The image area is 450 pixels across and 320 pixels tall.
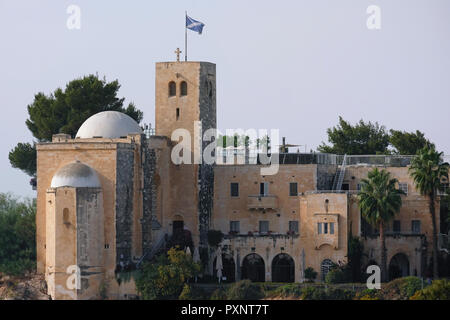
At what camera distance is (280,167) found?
357 feet

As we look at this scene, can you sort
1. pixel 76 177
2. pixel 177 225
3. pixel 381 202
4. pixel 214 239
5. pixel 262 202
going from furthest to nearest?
pixel 262 202
pixel 177 225
pixel 214 239
pixel 381 202
pixel 76 177

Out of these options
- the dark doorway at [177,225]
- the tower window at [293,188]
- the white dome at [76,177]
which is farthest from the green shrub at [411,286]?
the white dome at [76,177]

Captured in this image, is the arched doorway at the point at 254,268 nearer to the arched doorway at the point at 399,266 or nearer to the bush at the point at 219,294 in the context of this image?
the bush at the point at 219,294

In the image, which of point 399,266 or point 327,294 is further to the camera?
point 399,266

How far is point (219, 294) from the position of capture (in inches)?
3962

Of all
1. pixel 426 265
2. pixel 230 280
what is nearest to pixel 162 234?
pixel 230 280

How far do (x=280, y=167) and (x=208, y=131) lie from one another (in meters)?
5.48

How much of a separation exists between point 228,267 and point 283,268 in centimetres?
377

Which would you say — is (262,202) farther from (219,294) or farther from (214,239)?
(219,294)

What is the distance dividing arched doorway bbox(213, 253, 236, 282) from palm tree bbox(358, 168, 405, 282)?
9587 mm

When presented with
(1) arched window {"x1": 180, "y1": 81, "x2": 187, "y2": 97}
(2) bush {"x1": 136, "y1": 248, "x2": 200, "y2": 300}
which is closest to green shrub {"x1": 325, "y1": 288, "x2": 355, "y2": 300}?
(2) bush {"x1": 136, "y1": 248, "x2": 200, "y2": 300}

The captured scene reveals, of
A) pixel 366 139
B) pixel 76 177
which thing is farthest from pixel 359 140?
pixel 76 177
